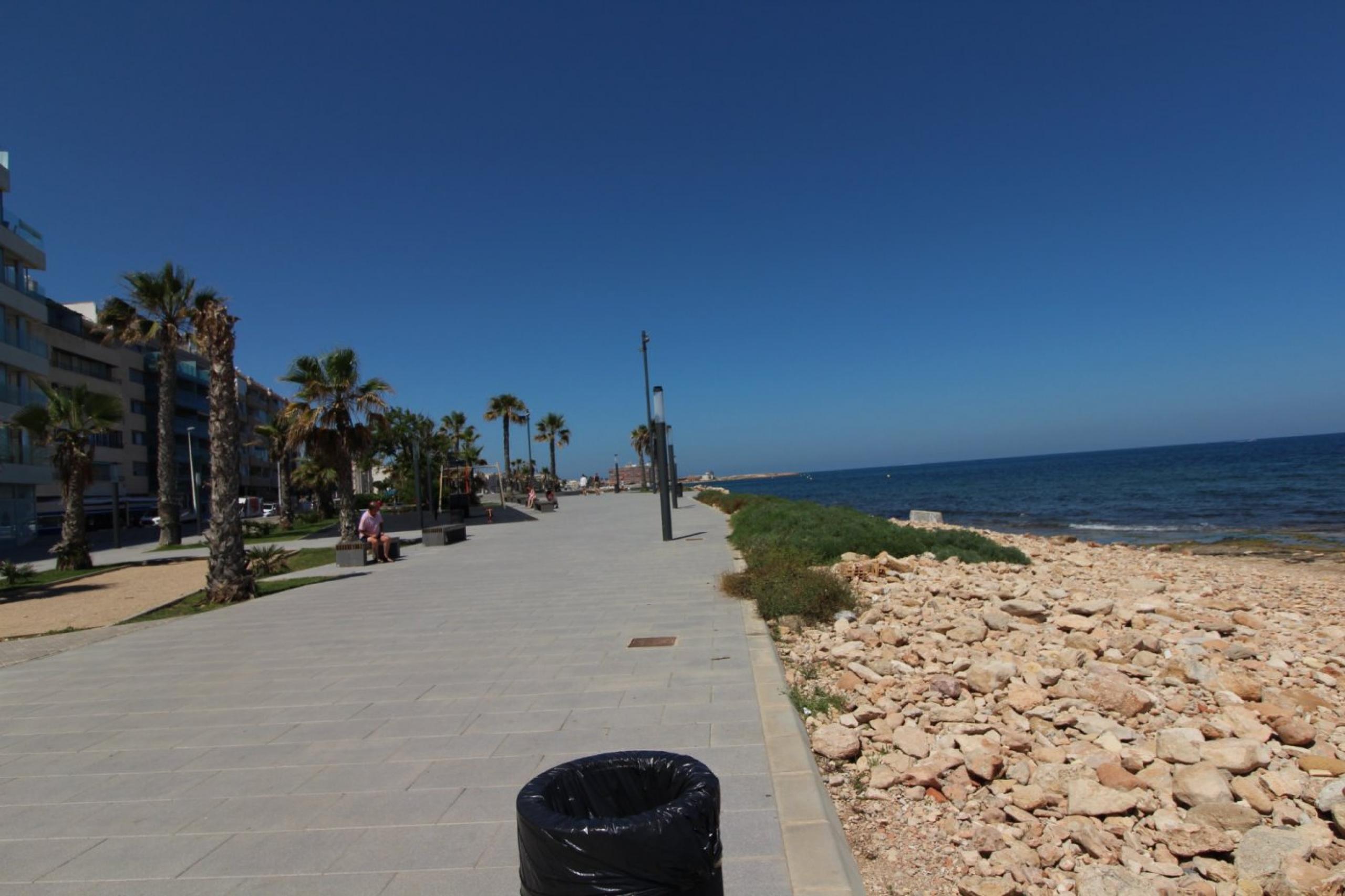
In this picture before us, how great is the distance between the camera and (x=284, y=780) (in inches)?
175

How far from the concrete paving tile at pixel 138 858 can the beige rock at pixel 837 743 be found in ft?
10.4

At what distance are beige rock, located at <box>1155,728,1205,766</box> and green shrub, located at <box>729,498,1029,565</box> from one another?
599cm

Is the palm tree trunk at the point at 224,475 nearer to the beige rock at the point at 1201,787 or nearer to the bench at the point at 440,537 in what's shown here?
the bench at the point at 440,537

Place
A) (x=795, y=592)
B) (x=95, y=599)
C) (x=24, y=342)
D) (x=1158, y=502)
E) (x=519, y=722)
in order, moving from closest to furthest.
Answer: (x=519, y=722) < (x=795, y=592) < (x=95, y=599) < (x=24, y=342) < (x=1158, y=502)

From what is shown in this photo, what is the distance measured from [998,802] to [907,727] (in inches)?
34.7

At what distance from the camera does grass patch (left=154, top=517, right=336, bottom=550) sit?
87.3 feet

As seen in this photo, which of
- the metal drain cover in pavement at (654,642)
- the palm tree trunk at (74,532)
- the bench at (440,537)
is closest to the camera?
the metal drain cover in pavement at (654,642)

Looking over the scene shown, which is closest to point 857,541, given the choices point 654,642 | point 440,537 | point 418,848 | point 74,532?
point 654,642

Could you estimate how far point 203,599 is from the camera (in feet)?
41.2

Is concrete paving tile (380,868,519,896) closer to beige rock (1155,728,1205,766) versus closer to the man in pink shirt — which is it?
beige rock (1155,728,1205,766)

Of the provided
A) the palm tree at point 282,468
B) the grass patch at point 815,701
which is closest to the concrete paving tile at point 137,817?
the grass patch at point 815,701

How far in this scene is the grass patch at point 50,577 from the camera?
1611 cm

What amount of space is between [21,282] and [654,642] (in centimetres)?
4361

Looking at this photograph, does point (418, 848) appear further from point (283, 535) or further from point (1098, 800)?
point (283, 535)
